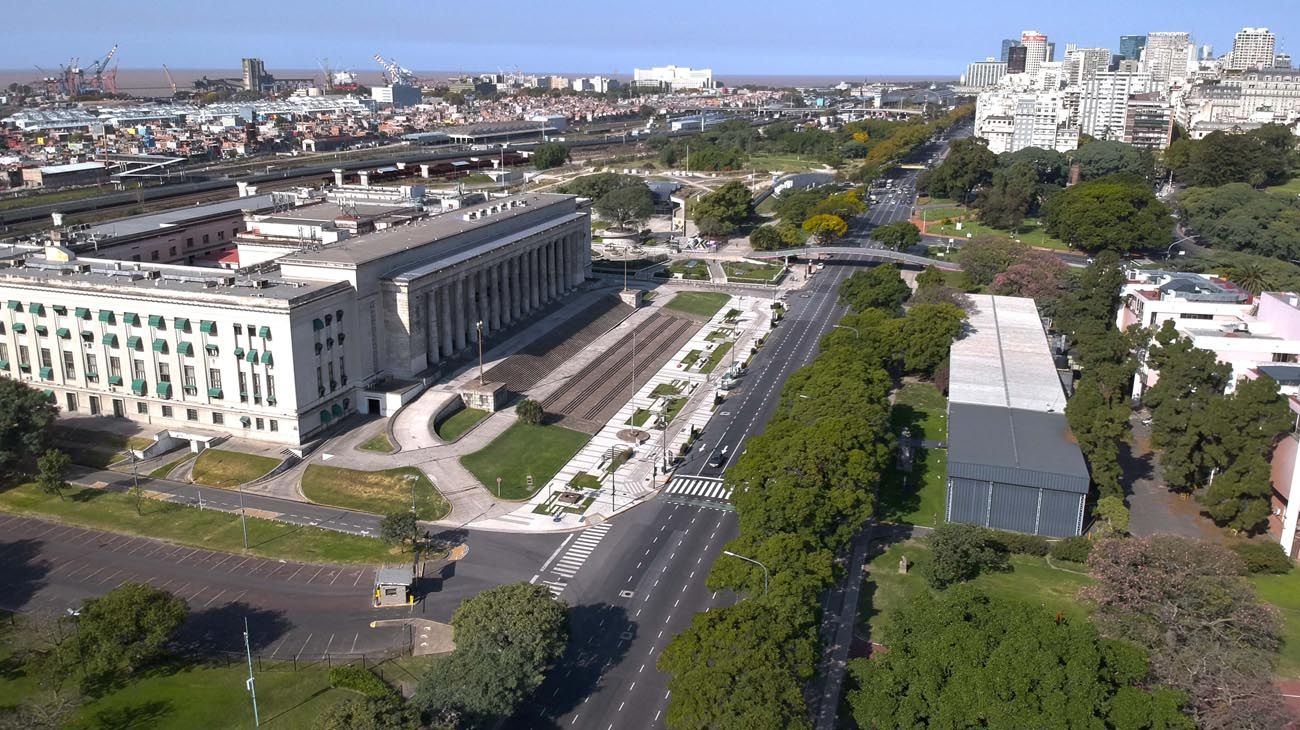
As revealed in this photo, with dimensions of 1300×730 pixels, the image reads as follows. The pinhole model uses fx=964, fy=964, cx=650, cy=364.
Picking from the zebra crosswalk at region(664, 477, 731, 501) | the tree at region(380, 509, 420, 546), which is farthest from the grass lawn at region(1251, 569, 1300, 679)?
the tree at region(380, 509, 420, 546)

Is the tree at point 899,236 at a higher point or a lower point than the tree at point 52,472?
higher

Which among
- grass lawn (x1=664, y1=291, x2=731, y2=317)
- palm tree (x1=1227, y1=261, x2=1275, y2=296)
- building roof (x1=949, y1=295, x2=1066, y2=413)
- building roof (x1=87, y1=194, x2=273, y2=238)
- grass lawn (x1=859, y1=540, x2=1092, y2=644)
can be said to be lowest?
grass lawn (x1=859, y1=540, x2=1092, y2=644)

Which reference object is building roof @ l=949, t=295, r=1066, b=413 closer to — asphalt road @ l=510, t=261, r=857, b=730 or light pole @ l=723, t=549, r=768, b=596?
asphalt road @ l=510, t=261, r=857, b=730

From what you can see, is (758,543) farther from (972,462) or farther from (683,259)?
(683,259)

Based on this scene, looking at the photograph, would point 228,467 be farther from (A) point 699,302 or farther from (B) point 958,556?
(A) point 699,302

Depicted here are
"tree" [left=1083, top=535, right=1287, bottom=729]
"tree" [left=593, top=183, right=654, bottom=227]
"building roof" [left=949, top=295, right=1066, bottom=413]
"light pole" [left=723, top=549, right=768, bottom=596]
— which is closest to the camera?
"tree" [left=1083, top=535, right=1287, bottom=729]

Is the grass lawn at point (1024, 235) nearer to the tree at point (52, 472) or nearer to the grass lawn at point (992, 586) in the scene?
the grass lawn at point (992, 586)

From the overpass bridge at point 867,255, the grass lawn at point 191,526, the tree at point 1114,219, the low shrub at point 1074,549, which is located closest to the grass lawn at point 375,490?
the grass lawn at point 191,526
